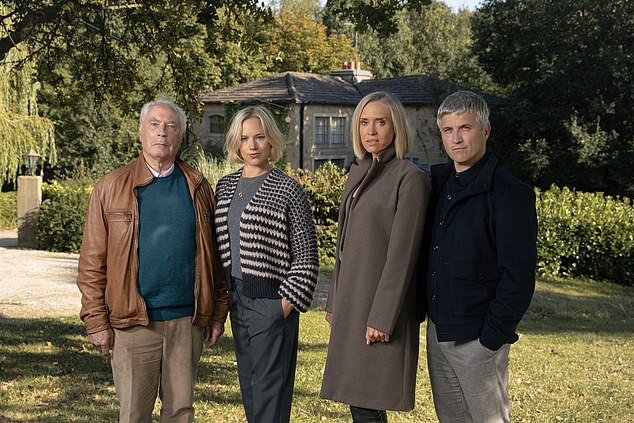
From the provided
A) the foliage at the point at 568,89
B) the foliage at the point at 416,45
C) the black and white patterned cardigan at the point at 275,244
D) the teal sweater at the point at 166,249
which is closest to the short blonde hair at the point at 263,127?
the black and white patterned cardigan at the point at 275,244

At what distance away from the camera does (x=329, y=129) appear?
3156 centimetres

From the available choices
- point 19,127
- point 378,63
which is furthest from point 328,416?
point 378,63

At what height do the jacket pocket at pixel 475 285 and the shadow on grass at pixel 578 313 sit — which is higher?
the jacket pocket at pixel 475 285

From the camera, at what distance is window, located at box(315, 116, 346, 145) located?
31.2m

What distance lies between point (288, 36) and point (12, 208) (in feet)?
67.5

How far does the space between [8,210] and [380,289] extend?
2634 centimetres

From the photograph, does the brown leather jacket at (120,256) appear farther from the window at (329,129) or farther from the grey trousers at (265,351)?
the window at (329,129)

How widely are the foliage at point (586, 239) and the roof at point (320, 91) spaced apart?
41.0 ft

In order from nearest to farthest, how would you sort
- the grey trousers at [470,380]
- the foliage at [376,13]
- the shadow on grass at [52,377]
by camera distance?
the grey trousers at [470,380], the shadow on grass at [52,377], the foliage at [376,13]

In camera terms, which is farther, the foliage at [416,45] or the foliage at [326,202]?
the foliage at [416,45]

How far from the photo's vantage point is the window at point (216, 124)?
105ft

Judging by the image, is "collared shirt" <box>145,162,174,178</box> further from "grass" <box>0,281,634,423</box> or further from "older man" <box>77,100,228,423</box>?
"grass" <box>0,281,634,423</box>

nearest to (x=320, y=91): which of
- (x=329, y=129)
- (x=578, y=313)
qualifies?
(x=329, y=129)

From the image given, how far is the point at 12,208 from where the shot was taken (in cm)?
2736
